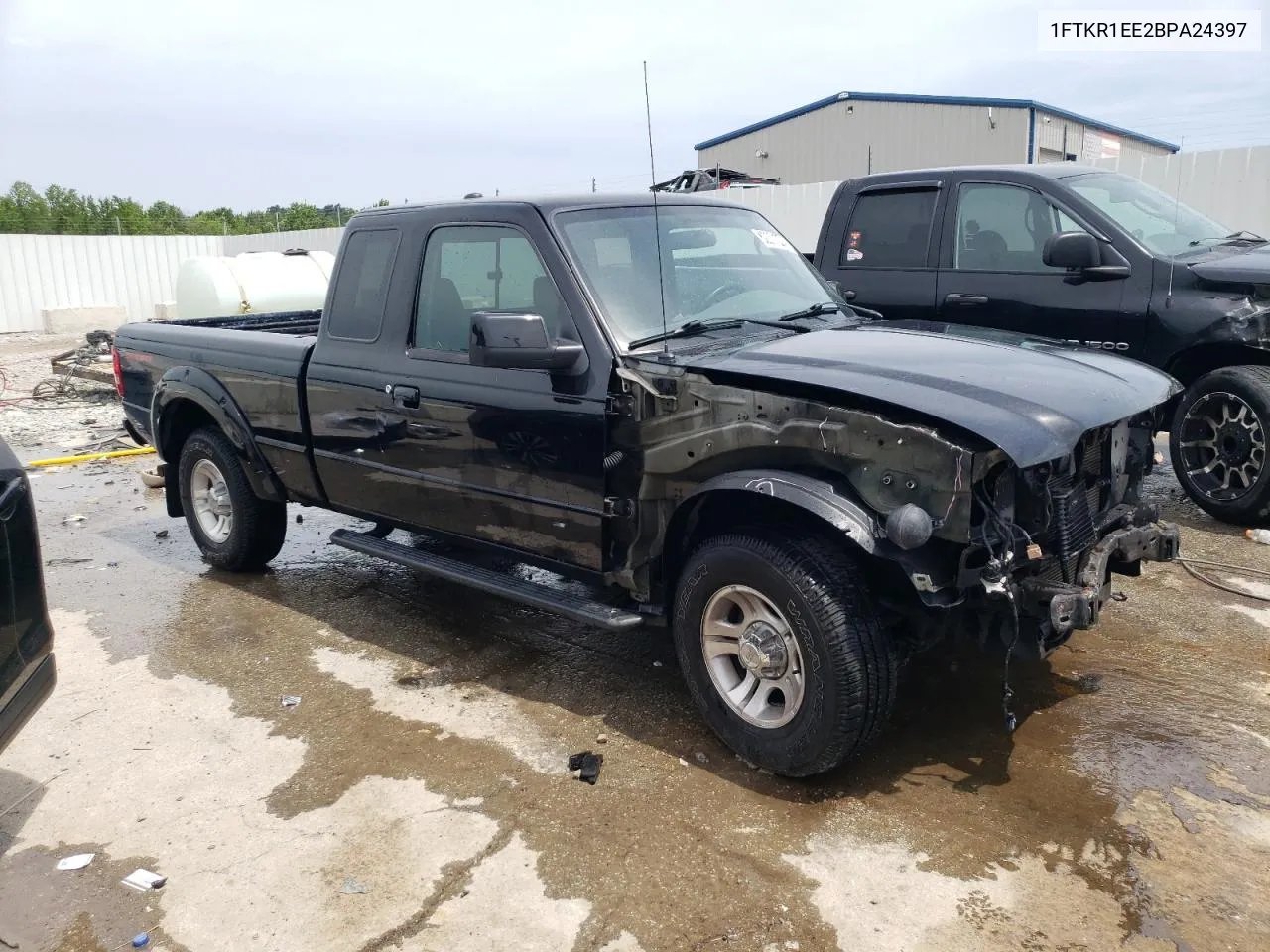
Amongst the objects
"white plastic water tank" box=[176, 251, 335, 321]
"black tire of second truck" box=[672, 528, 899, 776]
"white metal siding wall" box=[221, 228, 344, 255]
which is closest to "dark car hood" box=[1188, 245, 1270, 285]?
"black tire of second truck" box=[672, 528, 899, 776]

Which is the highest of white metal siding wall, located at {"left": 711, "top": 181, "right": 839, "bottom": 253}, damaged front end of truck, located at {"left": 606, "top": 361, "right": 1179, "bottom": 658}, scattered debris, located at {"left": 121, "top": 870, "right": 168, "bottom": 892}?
white metal siding wall, located at {"left": 711, "top": 181, "right": 839, "bottom": 253}

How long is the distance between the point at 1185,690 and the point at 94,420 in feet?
37.7

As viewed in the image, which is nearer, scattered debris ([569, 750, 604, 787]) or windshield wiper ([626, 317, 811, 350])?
scattered debris ([569, 750, 604, 787])

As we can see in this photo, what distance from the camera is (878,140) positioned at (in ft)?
80.9

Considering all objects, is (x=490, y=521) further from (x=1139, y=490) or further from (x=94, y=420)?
(x=94, y=420)

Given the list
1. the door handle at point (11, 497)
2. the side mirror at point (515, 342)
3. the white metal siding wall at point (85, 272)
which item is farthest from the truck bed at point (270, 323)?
the white metal siding wall at point (85, 272)

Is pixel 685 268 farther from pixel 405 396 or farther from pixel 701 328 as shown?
pixel 405 396

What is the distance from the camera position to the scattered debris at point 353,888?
3.13 metres

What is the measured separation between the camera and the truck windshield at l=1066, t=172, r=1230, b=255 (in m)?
6.36

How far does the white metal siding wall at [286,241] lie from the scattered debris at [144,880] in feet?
68.3

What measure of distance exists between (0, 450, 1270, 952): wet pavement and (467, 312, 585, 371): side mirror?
148 centimetres

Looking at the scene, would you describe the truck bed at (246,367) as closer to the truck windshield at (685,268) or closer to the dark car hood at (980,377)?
the truck windshield at (685,268)

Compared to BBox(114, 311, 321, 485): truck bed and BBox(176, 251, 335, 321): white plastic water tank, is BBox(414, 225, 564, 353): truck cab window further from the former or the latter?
BBox(176, 251, 335, 321): white plastic water tank

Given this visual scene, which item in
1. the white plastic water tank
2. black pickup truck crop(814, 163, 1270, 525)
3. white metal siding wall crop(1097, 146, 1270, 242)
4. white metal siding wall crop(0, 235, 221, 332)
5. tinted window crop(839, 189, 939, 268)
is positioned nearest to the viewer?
black pickup truck crop(814, 163, 1270, 525)
